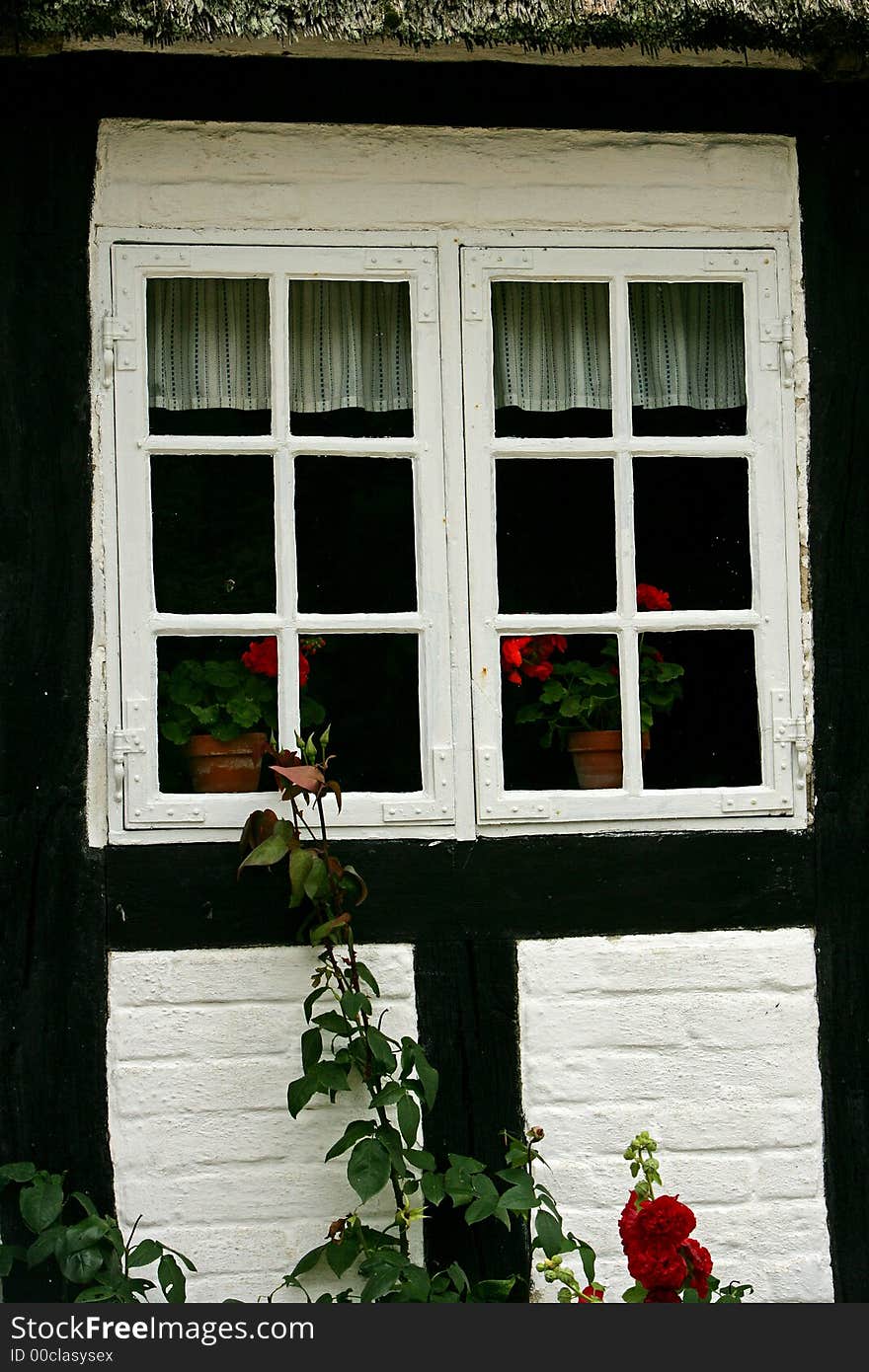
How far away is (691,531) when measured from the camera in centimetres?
470

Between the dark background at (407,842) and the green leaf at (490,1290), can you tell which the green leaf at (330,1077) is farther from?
the green leaf at (490,1290)

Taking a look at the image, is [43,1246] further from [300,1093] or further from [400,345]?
[400,345]

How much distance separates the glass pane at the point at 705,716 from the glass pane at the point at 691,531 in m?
0.17

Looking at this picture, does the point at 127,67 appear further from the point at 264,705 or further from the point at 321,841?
the point at 321,841

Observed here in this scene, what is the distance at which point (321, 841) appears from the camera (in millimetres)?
3480

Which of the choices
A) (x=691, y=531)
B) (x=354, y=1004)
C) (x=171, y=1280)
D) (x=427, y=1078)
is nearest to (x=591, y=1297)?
(x=427, y=1078)

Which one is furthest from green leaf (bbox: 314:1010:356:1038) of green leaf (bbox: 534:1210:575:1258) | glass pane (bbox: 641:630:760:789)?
glass pane (bbox: 641:630:760:789)

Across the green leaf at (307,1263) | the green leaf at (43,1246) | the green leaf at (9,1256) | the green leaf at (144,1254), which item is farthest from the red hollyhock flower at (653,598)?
the green leaf at (9,1256)

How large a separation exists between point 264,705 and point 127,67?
1560 millimetres

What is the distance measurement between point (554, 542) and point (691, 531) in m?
0.43

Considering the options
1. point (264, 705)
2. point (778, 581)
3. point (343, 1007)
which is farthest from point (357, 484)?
point (343, 1007)

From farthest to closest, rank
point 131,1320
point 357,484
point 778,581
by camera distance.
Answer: point 357,484 → point 778,581 → point 131,1320

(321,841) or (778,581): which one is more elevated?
(778,581)

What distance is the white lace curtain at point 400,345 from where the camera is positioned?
12.3ft
